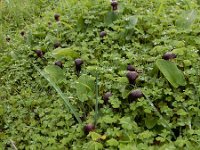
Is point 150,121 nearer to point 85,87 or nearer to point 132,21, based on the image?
point 85,87

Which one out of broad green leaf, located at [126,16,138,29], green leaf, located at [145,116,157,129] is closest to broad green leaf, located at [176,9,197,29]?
broad green leaf, located at [126,16,138,29]

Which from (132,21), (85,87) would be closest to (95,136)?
(85,87)

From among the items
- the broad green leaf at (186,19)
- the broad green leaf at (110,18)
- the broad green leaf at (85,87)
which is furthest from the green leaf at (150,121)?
the broad green leaf at (110,18)

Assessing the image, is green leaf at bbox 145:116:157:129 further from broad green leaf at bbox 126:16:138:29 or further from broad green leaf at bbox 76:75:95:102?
broad green leaf at bbox 126:16:138:29

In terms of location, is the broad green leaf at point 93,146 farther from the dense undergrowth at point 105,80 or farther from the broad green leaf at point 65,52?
the broad green leaf at point 65,52

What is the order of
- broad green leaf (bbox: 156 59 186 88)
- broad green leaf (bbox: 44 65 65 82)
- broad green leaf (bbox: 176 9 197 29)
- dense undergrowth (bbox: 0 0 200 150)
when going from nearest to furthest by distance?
dense undergrowth (bbox: 0 0 200 150) → broad green leaf (bbox: 156 59 186 88) → broad green leaf (bbox: 44 65 65 82) → broad green leaf (bbox: 176 9 197 29)

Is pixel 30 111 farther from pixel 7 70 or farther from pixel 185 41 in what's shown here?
pixel 185 41
